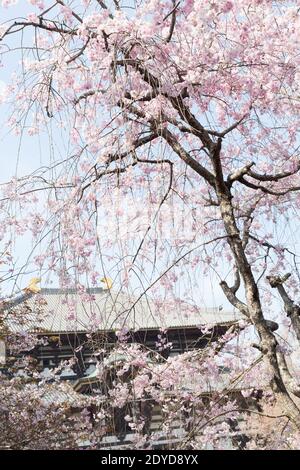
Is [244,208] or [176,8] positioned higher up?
[176,8]

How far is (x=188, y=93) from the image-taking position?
3.44m

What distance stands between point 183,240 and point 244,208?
5.21 feet

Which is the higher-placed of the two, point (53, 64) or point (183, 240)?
point (53, 64)

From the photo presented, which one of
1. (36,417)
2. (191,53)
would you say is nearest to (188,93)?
(191,53)

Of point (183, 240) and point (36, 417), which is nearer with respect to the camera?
point (183, 240)

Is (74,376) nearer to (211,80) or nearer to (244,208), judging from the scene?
(244,208)

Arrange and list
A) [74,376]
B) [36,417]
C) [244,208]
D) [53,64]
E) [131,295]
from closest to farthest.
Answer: [131,295] → [53,64] → [244,208] → [36,417] → [74,376]

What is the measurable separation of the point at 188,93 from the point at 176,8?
490mm

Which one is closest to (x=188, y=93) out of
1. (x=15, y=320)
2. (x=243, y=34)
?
(x=243, y=34)
